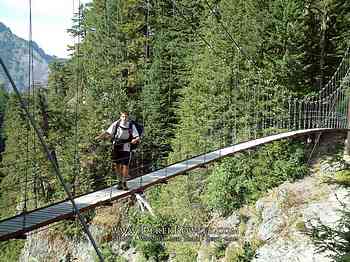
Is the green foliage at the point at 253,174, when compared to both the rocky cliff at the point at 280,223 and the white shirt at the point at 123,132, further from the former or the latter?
the white shirt at the point at 123,132

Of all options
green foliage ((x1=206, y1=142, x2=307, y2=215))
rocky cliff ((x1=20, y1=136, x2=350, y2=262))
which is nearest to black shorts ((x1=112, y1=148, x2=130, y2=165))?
rocky cliff ((x1=20, y1=136, x2=350, y2=262))

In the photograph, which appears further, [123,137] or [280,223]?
[280,223]

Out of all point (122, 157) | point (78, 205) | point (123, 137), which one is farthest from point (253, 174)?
point (78, 205)

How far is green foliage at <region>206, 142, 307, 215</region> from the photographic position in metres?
7.84

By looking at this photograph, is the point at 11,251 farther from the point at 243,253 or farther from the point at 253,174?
the point at 243,253

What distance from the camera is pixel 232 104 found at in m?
8.91

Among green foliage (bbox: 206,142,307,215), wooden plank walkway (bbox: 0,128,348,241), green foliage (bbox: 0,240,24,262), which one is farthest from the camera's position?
green foliage (bbox: 0,240,24,262)

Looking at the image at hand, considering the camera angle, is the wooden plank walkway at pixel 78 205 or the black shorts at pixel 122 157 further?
the black shorts at pixel 122 157

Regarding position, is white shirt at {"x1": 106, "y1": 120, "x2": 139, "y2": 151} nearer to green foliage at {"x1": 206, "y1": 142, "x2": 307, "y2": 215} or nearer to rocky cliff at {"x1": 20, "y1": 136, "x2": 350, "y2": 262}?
rocky cliff at {"x1": 20, "y1": 136, "x2": 350, "y2": 262}

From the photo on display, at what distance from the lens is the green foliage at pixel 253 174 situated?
7836mm

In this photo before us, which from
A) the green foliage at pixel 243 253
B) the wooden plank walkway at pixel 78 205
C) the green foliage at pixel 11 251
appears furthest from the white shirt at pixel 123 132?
the green foliage at pixel 11 251

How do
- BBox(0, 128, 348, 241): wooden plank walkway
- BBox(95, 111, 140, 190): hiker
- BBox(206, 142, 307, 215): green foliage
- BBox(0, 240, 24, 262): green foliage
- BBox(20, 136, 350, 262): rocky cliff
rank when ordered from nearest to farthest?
BBox(0, 128, 348, 241): wooden plank walkway
BBox(95, 111, 140, 190): hiker
BBox(20, 136, 350, 262): rocky cliff
BBox(206, 142, 307, 215): green foliage
BBox(0, 240, 24, 262): green foliage

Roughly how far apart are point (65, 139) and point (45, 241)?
111 inches

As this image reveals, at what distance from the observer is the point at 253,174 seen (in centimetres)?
830
